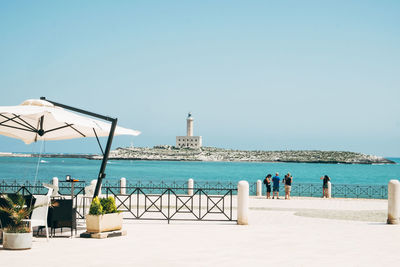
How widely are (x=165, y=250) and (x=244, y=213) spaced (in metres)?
4.64

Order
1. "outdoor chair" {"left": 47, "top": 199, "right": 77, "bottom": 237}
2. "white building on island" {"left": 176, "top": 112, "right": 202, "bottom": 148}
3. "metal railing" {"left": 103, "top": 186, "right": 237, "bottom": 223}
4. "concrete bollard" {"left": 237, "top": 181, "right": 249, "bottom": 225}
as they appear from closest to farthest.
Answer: "outdoor chair" {"left": 47, "top": 199, "right": 77, "bottom": 237} < "concrete bollard" {"left": 237, "top": 181, "right": 249, "bottom": 225} < "metal railing" {"left": 103, "top": 186, "right": 237, "bottom": 223} < "white building on island" {"left": 176, "top": 112, "right": 202, "bottom": 148}

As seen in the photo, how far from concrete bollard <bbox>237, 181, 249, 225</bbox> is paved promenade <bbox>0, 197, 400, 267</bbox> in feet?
1.02

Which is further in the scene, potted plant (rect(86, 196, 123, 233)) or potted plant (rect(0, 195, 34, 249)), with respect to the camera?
potted plant (rect(86, 196, 123, 233))

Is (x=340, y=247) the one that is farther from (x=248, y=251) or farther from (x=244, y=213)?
(x=244, y=213)

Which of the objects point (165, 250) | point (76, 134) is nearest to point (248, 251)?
point (165, 250)

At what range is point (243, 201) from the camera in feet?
47.6

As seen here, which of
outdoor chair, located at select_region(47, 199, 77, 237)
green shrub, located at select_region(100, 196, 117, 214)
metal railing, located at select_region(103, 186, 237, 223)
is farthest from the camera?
metal railing, located at select_region(103, 186, 237, 223)

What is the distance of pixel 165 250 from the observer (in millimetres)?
10461

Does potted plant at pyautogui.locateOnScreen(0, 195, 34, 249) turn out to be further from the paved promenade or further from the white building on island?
the white building on island

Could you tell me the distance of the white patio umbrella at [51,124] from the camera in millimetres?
11266

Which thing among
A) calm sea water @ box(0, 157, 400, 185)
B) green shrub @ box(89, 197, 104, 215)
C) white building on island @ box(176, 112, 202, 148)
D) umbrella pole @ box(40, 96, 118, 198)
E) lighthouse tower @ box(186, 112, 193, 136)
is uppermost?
lighthouse tower @ box(186, 112, 193, 136)

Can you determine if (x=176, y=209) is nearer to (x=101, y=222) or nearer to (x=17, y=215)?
(x=101, y=222)

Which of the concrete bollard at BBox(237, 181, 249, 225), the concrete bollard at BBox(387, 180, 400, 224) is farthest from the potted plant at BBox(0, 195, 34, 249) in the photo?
the concrete bollard at BBox(387, 180, 400, 224)

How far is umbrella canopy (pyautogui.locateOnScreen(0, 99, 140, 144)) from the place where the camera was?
11.2m
